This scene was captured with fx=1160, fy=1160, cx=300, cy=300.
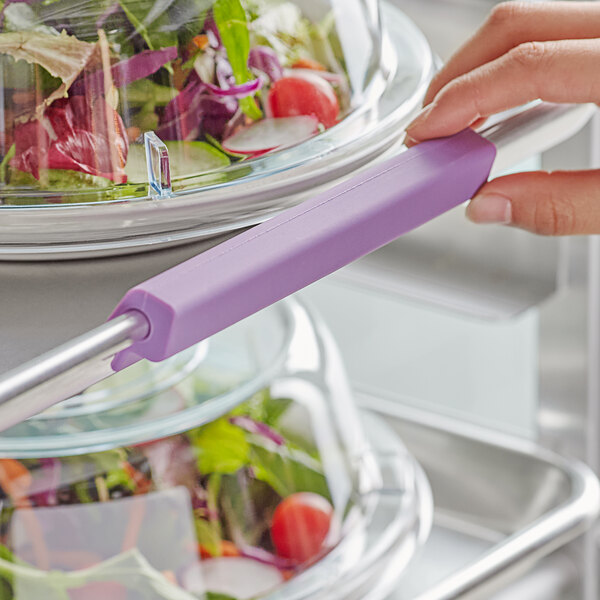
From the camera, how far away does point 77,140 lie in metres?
0.44

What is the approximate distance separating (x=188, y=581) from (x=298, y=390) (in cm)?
13

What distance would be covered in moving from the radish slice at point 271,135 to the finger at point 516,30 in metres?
0.06

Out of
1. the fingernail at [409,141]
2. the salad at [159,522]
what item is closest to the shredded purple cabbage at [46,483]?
the salad at [159,522]

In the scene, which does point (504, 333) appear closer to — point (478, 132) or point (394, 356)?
point (394, 356)

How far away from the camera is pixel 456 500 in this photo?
81 cm

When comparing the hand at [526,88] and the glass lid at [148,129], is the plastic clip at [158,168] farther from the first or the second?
the hand at [526,88]

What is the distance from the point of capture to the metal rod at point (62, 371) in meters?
0.32

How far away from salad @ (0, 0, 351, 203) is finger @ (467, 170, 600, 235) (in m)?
0.09

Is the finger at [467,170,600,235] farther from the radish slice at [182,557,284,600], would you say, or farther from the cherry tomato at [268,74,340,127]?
the radish slice at [182,557,284,600]

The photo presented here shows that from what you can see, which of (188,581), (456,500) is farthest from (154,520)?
(456,500)

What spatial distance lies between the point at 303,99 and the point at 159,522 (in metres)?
0.20

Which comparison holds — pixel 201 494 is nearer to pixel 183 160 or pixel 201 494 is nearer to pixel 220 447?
pixel 220 447

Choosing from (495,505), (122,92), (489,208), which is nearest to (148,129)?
(122,92)

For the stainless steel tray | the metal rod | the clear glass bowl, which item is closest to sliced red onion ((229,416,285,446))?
the clear glass bowl
